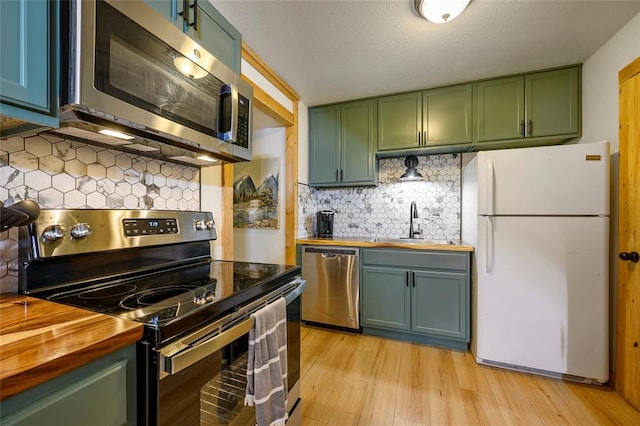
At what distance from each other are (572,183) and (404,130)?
4.47 ft

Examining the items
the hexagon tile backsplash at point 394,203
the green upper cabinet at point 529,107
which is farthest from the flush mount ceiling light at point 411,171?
the green upper cabinet at point 529,107

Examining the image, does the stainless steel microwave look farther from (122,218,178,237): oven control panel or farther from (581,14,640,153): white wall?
(581,14,640,153): white wall

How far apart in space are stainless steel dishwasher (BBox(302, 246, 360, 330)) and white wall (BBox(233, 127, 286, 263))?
340 mm

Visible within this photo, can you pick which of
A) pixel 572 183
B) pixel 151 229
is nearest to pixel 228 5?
pixel 151 229

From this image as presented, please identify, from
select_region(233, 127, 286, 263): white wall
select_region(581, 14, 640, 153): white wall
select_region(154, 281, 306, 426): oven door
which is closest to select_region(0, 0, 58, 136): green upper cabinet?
select_region(154, 281, 306, 426): oven door

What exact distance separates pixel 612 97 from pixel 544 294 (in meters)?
1.40

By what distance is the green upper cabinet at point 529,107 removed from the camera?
2.21 metres

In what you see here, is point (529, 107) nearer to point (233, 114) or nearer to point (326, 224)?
point (326, 224)

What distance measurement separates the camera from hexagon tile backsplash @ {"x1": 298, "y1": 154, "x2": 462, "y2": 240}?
279cm

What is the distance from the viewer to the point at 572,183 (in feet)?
5.95

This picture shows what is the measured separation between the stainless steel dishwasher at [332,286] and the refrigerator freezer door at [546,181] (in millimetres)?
1180

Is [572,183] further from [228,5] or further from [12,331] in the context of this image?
[12,331]

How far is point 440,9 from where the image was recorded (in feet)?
5.00

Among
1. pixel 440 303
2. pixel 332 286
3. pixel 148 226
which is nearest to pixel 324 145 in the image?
pixel 332 286
